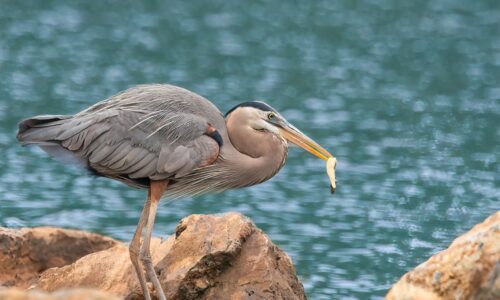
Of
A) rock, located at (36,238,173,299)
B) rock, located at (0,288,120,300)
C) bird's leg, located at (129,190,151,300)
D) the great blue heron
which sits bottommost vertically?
rock, located at (36,238,173,299)

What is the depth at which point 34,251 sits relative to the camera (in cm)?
1048

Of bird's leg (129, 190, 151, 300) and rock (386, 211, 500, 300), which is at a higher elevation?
rock (386, 211, 500, 300)

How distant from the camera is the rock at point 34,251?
34.0 ft

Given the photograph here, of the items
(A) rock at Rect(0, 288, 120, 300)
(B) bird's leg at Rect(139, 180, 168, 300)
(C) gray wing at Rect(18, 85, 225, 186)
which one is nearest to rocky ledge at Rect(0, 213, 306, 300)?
(B) bird's leg at Rect(139, 180, 168, 300)

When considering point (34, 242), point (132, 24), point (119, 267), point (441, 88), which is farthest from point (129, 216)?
point (132, 24)

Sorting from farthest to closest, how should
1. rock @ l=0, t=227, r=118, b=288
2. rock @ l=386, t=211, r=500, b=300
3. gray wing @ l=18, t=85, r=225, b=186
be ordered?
rock @ l=0, t=227, r=118, b=288
gray wing @ l=18, t=85, r=225, b=186
rock @ l=386, t=211, r=500, b=300

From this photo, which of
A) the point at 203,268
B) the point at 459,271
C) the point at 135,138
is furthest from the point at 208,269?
the point at 459,271

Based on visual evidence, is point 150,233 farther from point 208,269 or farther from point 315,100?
point 315,100

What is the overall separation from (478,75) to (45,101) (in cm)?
842

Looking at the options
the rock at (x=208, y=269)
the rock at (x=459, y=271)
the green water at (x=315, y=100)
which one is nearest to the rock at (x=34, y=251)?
the rock at (x=208, y=269)

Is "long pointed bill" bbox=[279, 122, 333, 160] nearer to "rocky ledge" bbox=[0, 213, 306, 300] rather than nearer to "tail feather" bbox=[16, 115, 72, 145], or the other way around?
"rocky ledge" bbox=[0, 213, 306, 300]

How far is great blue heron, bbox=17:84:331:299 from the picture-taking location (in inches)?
360

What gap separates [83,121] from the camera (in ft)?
→ 30.3

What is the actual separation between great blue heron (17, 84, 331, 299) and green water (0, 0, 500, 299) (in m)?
2.51
